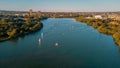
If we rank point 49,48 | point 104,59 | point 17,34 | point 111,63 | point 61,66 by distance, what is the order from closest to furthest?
point 61,66 < point 111,63 < point 104,59 < point 49,48 < point 17,34

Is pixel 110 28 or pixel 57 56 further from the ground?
pixel 57 56

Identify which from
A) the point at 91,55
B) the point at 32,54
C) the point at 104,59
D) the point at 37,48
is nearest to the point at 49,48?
the point at 37,48

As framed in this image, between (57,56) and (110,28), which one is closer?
(57,56)

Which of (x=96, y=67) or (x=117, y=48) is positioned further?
(x=117, y=48)

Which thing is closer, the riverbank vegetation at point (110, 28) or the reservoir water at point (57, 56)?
the reservoir water at point (57, 56)

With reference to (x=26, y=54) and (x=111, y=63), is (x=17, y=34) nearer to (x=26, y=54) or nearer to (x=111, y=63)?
Answer: (x=26, y=54)

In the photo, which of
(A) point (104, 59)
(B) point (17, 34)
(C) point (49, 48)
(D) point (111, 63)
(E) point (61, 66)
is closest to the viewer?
(E) point (61, 66)

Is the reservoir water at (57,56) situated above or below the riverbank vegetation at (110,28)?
above

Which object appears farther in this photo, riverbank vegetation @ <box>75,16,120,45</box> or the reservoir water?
riverbank vegetation @ <box>75,16,120,45</box>

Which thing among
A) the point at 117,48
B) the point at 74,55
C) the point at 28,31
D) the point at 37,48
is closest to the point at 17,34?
the point at 28,31

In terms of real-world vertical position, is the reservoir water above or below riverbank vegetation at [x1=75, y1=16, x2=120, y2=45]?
above
